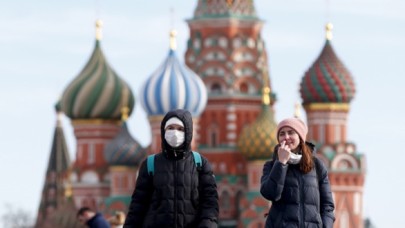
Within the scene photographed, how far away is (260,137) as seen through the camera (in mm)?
59719

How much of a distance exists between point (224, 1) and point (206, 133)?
3.97 meters

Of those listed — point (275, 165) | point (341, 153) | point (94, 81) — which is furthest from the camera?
point (94, 81)

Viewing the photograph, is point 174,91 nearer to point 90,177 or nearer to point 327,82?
point 327,82

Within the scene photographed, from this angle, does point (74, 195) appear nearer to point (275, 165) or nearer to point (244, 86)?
point (244, 86)

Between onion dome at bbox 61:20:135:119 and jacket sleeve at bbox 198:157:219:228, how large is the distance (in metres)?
51.7

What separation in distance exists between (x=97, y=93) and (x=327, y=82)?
27.2ft

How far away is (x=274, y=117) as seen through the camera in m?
60.9

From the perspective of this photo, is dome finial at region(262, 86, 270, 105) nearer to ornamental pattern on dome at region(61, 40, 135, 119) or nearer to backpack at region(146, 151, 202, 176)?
ornamental pattern on dome at region(61, 40, 135, 119)

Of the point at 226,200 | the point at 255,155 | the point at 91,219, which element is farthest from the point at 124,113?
the point at 91,219

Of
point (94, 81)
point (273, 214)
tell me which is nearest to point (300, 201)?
point (273, 214)

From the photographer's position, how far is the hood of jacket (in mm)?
12570

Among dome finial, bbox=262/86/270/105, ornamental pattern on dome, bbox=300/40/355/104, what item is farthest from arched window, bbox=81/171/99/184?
A: ornamental pattern on dome, bbox=300/40/355/104

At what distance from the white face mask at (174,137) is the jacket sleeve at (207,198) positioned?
0.94ft

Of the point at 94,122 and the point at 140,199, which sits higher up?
the point at 94,122
